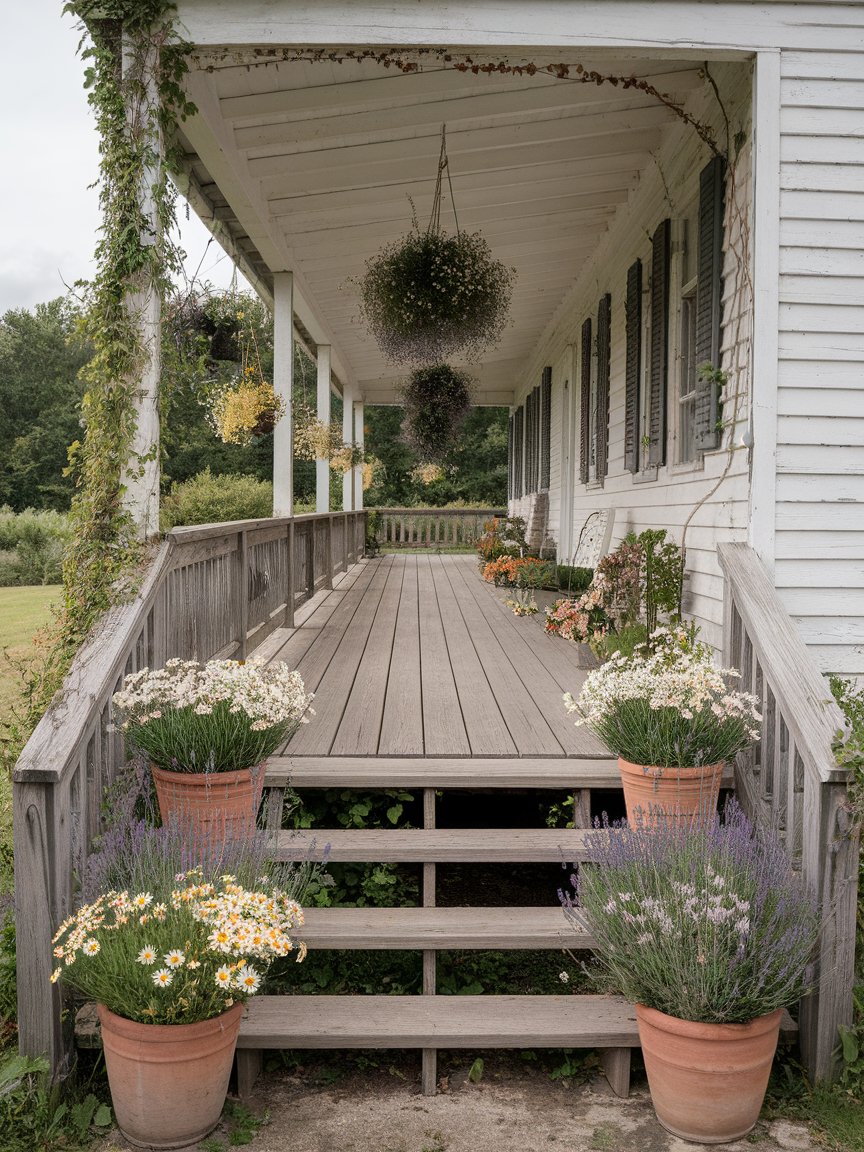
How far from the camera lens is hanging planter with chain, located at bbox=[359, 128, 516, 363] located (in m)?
6.23

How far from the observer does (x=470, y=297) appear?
6398 mm

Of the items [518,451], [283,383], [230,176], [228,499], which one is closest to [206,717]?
[230,176]

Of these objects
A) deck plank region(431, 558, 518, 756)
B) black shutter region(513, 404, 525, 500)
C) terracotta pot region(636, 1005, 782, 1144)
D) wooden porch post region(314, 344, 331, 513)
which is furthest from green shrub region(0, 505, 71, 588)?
terracotta pot region(636, 1005, 782, 1144)

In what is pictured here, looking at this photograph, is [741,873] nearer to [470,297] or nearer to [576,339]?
[470,297]

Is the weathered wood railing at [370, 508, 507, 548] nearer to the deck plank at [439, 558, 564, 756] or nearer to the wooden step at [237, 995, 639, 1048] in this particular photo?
the deck plank at [439, 558, 564, 756]

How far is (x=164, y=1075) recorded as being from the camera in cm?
238

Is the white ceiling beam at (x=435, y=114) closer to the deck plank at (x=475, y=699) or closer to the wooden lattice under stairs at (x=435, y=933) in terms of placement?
the deck plank at (x=475, y=699)

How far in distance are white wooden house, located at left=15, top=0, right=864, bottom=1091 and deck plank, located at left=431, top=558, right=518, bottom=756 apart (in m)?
0.02

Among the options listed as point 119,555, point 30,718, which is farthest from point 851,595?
point 30,718

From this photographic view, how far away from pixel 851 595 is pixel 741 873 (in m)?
1.75

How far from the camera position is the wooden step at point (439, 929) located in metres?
2.94

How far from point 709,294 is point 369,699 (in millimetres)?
2616

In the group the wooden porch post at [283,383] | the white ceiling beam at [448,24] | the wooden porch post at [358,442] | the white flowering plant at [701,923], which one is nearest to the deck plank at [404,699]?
the white flowering plant at [701,923]

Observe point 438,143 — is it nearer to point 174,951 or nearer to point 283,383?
Result: point 283,383
